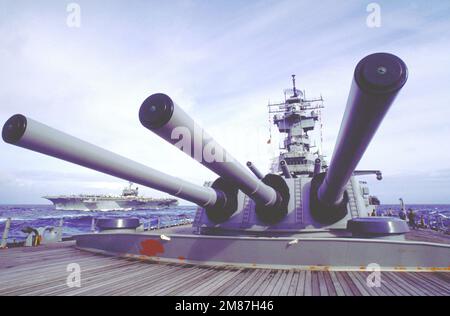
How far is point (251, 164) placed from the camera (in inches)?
260

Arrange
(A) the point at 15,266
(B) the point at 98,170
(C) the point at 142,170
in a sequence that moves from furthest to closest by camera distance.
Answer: (A) the point at 15,266 < (C) the point at 142,170 < (B) the point at 98,170

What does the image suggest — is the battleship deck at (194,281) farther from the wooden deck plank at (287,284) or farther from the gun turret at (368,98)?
the gun turret at (368,98)

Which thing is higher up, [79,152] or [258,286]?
[79,152]

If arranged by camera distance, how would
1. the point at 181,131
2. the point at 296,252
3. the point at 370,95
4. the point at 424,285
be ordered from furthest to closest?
the point at 296,252, the point at 424,285, the point at 181,131, the point at 370,95

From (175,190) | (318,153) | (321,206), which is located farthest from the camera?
(318,153)

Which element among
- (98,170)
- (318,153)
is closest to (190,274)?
(98,170)

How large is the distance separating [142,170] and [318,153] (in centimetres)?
1562

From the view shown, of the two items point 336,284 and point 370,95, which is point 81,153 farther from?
point 336,284

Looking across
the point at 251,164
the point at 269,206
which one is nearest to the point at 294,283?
the point at 269,206

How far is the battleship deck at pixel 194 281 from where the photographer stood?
3088 mm

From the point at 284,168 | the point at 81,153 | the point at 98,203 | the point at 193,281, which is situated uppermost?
the point at 284,168

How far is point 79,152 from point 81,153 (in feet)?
0.10
